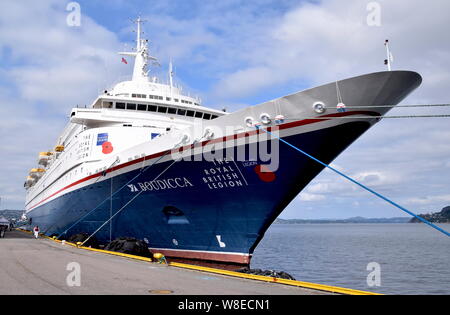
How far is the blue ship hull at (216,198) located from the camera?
37.0 feet

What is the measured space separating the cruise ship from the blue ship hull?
3cm

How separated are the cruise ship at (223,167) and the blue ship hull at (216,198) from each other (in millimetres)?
33

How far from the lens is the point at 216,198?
12.4 meters

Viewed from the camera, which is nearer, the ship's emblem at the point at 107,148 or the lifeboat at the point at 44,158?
the ship's emblem at the point at 107,148

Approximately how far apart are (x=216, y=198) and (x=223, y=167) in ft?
3.70

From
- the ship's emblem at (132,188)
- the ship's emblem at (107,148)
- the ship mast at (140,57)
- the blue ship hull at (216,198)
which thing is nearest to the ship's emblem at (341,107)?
the blue ship hull at (216,198)

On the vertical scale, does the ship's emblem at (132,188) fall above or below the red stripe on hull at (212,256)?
above

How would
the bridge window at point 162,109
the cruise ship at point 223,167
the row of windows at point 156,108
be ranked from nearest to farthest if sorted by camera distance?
the cruise ship at point 223,167 → the row of windows at point 156,108 → the bridge window at point 162,109

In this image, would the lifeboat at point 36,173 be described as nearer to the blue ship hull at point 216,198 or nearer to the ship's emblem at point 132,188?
the blue ship hull at point 216,198

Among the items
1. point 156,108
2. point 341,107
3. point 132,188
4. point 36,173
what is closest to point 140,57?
point 156,108

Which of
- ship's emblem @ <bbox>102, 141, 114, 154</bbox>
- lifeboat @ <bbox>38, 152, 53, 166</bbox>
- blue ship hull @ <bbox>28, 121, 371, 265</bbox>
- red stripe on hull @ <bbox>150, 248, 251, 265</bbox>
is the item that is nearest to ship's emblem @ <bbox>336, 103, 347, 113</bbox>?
blue ship hull @ <bbox>28, 121, 371, 265</bbox>
